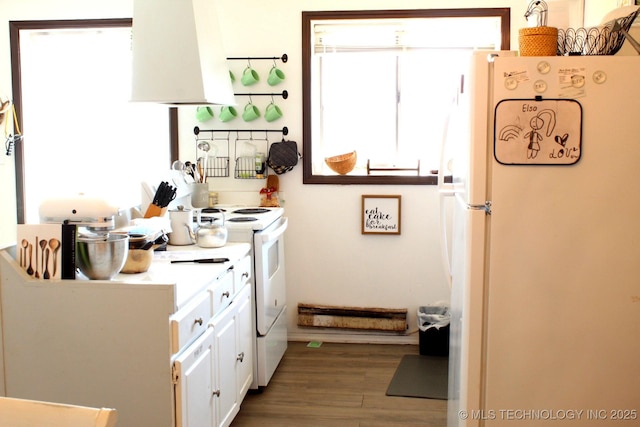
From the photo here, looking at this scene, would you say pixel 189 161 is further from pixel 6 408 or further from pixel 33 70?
pixel 6 408

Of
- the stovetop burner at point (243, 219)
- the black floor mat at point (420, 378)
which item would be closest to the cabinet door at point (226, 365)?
the stovetop burner at point (243, 219)

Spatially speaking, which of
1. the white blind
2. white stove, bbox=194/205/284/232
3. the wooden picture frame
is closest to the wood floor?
the wooden picture frame

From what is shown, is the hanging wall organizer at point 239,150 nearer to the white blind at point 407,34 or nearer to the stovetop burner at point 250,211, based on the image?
the stovetop burner at point 250,211

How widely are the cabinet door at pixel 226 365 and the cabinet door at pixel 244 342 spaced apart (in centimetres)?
8

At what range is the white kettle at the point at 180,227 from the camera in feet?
11.3

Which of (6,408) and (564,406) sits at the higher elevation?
(6,408)

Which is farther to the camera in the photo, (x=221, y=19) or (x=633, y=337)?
(x=221, y=19)

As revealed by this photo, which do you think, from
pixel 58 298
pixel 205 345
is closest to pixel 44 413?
pixel 58 298

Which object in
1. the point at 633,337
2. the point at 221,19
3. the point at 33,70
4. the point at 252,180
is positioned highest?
the point at 221,19

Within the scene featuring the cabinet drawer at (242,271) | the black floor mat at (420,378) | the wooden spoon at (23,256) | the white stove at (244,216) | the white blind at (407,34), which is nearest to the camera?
the wooden spoon at (23,256)

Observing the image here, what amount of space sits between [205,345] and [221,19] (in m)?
2.54

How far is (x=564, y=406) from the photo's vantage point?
2389 mm

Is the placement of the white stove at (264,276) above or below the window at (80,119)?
below

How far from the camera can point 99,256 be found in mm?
2475
